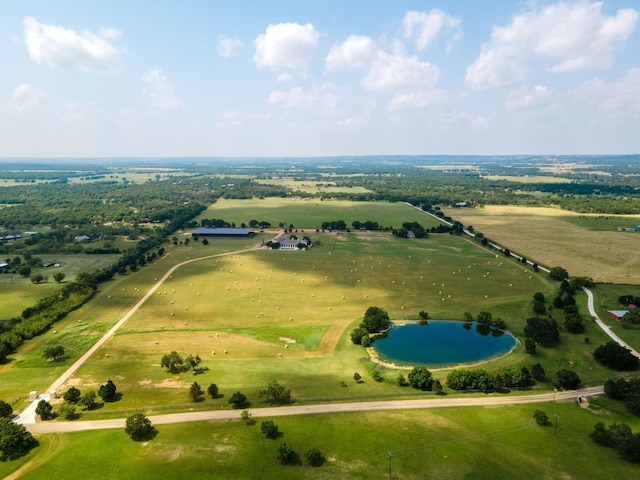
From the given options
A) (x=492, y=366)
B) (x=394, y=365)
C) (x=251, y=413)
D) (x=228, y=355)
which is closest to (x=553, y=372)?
(x=492, y=366)

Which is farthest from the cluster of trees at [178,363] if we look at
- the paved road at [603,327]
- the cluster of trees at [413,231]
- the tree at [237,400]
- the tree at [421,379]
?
the cluster of trees at [413,231]

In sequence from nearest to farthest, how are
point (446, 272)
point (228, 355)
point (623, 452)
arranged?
point (623, 452)
point (228, 355)
point (446, 272)

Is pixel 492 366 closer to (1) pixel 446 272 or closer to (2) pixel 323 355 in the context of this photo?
(2) pixel 323 355

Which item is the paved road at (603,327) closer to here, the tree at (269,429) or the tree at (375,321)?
the tree at (375,321)

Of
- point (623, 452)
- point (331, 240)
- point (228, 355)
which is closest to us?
point (623, 452)

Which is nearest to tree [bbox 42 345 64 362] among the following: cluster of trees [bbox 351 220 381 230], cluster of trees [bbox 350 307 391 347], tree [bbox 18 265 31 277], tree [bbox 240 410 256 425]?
tree [bbox 240 410 256 425]

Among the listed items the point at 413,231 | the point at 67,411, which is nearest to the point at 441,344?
the point at 67,411

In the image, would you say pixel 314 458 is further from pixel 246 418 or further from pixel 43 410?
pixel 43 410
